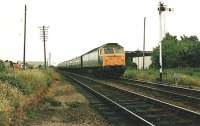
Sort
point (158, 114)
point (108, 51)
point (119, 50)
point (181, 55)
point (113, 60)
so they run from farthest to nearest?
point (181, 55) < point (119, 50) < point (108, 51) < point (113, 60) < point (158, 114)

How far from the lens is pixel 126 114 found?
1180 cm

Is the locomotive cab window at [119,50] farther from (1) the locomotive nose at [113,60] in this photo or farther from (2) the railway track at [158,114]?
(2) the railway track at [158,114]

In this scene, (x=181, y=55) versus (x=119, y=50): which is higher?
(x=181, y=55)

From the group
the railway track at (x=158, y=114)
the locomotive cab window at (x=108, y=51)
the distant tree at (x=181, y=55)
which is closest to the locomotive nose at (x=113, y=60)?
the locomotive cab window at (x=108, y=51)

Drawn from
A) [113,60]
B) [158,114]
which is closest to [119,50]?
[113,60]

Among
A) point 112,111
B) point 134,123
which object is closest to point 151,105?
point 112,111

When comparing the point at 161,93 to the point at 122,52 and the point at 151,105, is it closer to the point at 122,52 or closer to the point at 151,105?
the point at 151,105

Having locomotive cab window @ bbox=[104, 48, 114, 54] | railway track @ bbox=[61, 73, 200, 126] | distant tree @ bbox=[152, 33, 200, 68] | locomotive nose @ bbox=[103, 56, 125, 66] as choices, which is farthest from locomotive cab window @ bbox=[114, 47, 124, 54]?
distant tree @ bbox=[152, 33, 200, 68]

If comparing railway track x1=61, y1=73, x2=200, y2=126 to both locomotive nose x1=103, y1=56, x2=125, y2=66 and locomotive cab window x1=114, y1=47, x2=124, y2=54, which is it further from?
locomotive cab window x1=114, y1=47, x2=124, y2=54

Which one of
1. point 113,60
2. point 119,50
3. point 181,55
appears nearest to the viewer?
point 113,60

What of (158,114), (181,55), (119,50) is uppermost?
(181,55)

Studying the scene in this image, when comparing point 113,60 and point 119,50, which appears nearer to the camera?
point 113,60

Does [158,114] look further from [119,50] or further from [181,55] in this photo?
[181,55]

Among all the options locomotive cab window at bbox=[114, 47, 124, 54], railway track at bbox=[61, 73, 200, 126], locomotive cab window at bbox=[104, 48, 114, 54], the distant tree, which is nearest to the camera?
railway track at bbox=[61, 73, 200, 126]
